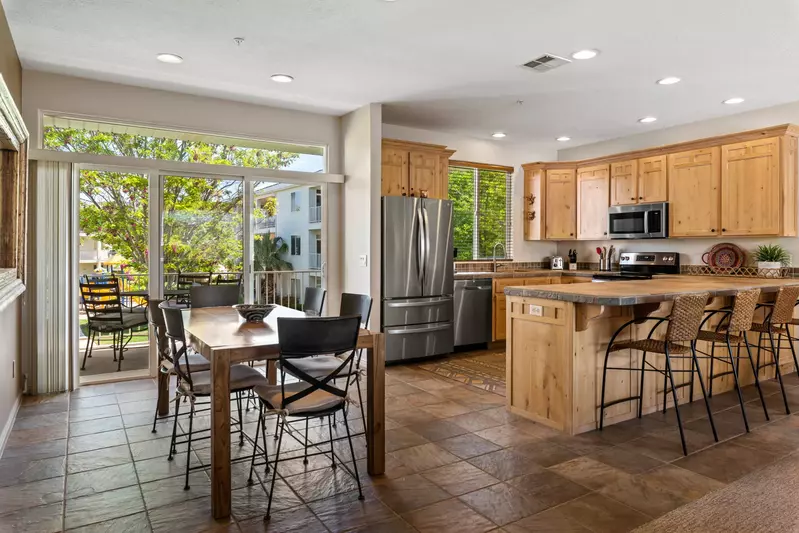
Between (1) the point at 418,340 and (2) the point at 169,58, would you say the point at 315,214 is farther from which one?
(2) the point at 169,58

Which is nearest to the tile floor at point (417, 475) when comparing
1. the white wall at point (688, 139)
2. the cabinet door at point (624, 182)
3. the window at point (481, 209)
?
the white wall at point (688, 139)

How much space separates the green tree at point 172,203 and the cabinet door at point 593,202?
3880 millimetres

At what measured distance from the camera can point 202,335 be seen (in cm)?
271

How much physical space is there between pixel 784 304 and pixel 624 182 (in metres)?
2.89

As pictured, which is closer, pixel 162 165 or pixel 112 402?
pixel 112 402

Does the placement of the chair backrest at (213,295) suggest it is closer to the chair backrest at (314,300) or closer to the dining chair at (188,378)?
the chair backrest at (314,300)

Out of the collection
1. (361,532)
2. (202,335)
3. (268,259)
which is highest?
(268,259)

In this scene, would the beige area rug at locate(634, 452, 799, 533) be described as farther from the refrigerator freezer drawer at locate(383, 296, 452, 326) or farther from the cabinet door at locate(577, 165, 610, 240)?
the cabinet door at locate(577, 165, 610, 240)

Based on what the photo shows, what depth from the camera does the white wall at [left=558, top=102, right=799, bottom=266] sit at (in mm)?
5398

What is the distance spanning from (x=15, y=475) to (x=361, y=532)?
77.1 inches

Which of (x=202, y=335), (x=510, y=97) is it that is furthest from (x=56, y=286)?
(x=510, y=97)

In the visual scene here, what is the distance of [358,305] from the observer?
3730 millimetres

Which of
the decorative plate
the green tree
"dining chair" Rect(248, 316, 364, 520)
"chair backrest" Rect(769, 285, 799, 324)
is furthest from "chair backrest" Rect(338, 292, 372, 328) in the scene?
the decorative plate

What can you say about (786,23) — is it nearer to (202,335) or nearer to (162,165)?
(202,335)
